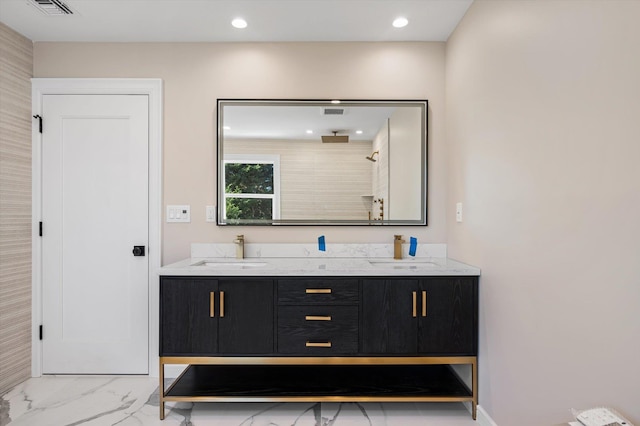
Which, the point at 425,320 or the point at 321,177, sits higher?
the point at 321,177

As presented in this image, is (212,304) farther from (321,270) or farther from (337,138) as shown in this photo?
(337,138)

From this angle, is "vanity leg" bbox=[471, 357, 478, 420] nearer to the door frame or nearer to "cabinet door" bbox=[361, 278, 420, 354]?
"cabinet door" bbox=[361, 278, 420, 354]

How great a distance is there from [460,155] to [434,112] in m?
0.46

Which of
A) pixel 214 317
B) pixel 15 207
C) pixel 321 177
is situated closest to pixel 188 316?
pixel 214 317

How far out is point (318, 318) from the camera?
6.52ft

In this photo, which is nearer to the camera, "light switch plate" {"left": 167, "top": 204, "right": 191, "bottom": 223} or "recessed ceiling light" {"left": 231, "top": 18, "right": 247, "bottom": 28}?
"recessed ceiling light" {"left": 231, "top": 18, "right": 247, "bottom": 28}

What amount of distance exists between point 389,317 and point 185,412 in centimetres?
135

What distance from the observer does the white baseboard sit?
181 centimetres

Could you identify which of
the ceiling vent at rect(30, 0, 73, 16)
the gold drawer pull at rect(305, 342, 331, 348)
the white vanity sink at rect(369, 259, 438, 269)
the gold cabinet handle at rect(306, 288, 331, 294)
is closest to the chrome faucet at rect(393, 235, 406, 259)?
the white vanity sink at rect(369, 259, 438, 269)

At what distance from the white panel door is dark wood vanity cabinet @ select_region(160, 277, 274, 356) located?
653 millimetres

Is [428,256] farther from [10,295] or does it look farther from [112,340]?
[10,295]

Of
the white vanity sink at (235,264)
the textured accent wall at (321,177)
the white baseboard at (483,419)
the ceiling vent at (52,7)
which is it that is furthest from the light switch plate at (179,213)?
the white baseboard at (483,419)

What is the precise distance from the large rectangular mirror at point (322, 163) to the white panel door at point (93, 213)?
2.13 ft

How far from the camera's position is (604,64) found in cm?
108
